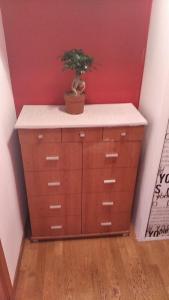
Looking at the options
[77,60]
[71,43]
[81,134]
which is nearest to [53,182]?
[81,134]

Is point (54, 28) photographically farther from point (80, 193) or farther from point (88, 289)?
point (88, 289)

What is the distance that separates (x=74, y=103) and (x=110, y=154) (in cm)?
42

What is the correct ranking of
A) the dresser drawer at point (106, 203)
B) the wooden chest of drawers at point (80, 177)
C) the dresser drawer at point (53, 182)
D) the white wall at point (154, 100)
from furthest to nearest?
the dresser drawer at point (106, 203)
the dresser drawer at point (53, 182)
the wooden chest of drawers at point (80, 177)
the white wall at point (154, 100)

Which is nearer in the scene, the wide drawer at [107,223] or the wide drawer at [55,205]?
the wide drawer at [55,205]

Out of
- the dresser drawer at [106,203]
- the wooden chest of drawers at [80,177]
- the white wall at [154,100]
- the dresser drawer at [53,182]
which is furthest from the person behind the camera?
the dresser drawer at [106,203]

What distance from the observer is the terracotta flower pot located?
4.89 feet

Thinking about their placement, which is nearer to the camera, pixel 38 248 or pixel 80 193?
pixel 80 193

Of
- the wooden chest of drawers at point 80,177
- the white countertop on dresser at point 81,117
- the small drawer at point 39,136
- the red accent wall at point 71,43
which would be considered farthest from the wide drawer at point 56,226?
the red accent wall at point 71,43

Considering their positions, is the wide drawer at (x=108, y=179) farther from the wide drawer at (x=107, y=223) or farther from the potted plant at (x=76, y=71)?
the potted plant at (x=76, y=71)

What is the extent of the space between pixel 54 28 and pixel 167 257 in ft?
6.12

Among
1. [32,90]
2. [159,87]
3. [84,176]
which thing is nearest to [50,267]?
[84,176]

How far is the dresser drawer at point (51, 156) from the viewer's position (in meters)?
1.47

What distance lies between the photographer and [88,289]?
1530mm

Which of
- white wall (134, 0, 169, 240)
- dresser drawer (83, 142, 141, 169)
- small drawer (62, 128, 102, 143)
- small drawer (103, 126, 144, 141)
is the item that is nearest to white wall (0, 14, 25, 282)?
small drawer (62, 128, 102, 143)
